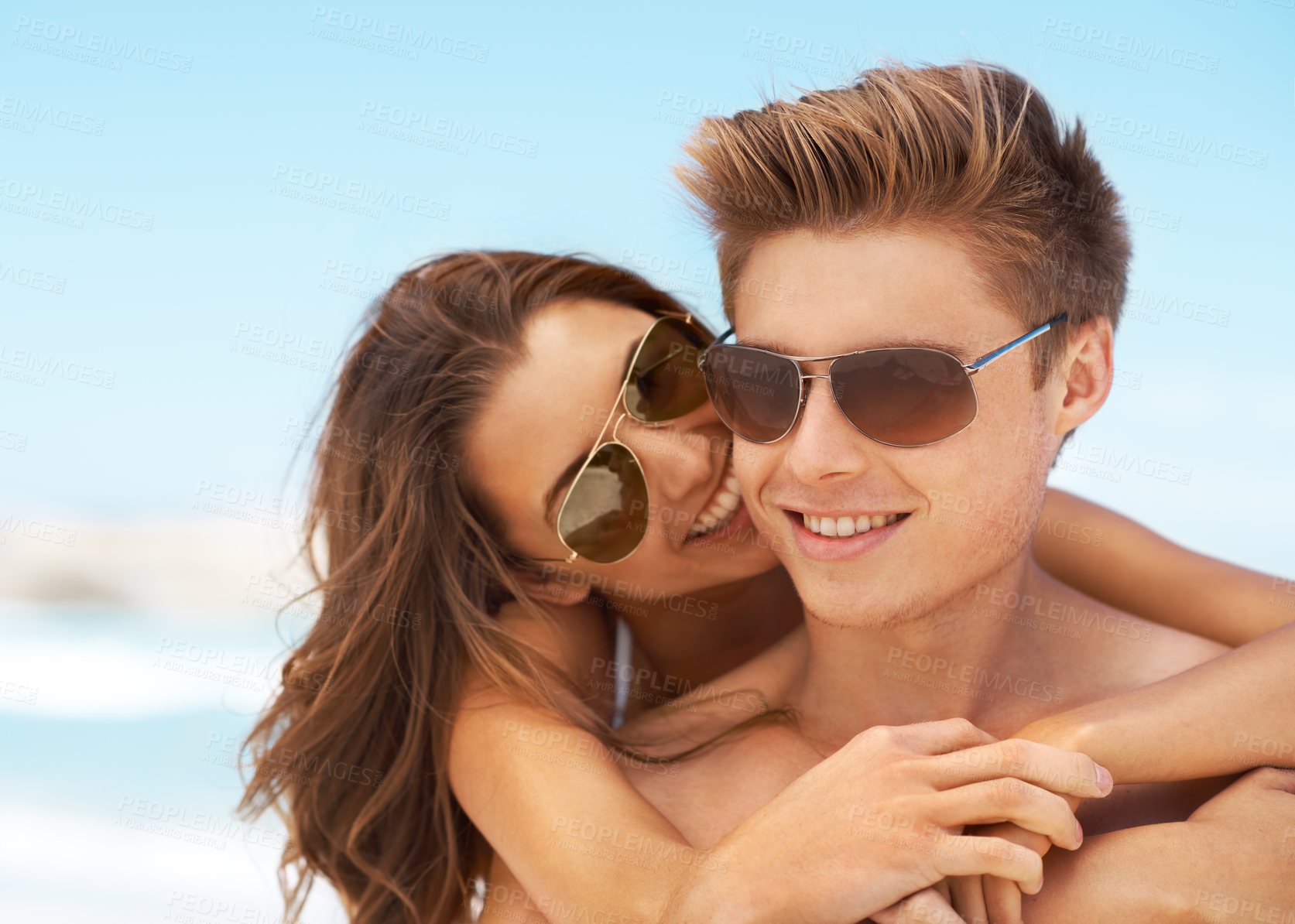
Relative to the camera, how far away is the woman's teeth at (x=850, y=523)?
248 cm

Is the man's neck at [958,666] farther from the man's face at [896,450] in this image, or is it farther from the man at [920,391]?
the man's face at [896,450]

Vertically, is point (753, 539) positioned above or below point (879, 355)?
below

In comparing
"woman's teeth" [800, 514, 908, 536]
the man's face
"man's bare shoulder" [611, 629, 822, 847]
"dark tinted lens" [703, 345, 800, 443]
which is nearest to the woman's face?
"man's bare shoulder" [611, 629, 822, 847]

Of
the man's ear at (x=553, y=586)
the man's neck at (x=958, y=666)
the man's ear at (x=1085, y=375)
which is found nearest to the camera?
the man's ear at (x=1085, y=375)

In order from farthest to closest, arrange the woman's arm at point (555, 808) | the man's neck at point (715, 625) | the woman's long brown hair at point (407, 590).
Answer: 1. the man's neck at point (715, 625)
2. the woman's long brown hair at point (407, 590)
3. the woman's arm at point (555, 808)

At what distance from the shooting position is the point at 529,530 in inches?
127

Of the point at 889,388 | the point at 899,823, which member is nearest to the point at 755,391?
the point at 889,388

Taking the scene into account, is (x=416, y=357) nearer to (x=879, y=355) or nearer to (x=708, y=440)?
(x=708, y=440)

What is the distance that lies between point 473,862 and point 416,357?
163cm

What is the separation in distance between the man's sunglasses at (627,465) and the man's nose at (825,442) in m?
0.75

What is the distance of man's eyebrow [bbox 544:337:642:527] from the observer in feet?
9.96

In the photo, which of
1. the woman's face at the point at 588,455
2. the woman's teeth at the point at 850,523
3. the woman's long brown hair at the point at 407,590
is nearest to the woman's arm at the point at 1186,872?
the woman's teeth at the point at 850,523

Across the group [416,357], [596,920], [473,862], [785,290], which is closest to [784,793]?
[596,920]

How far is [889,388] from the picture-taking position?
2.30 m
